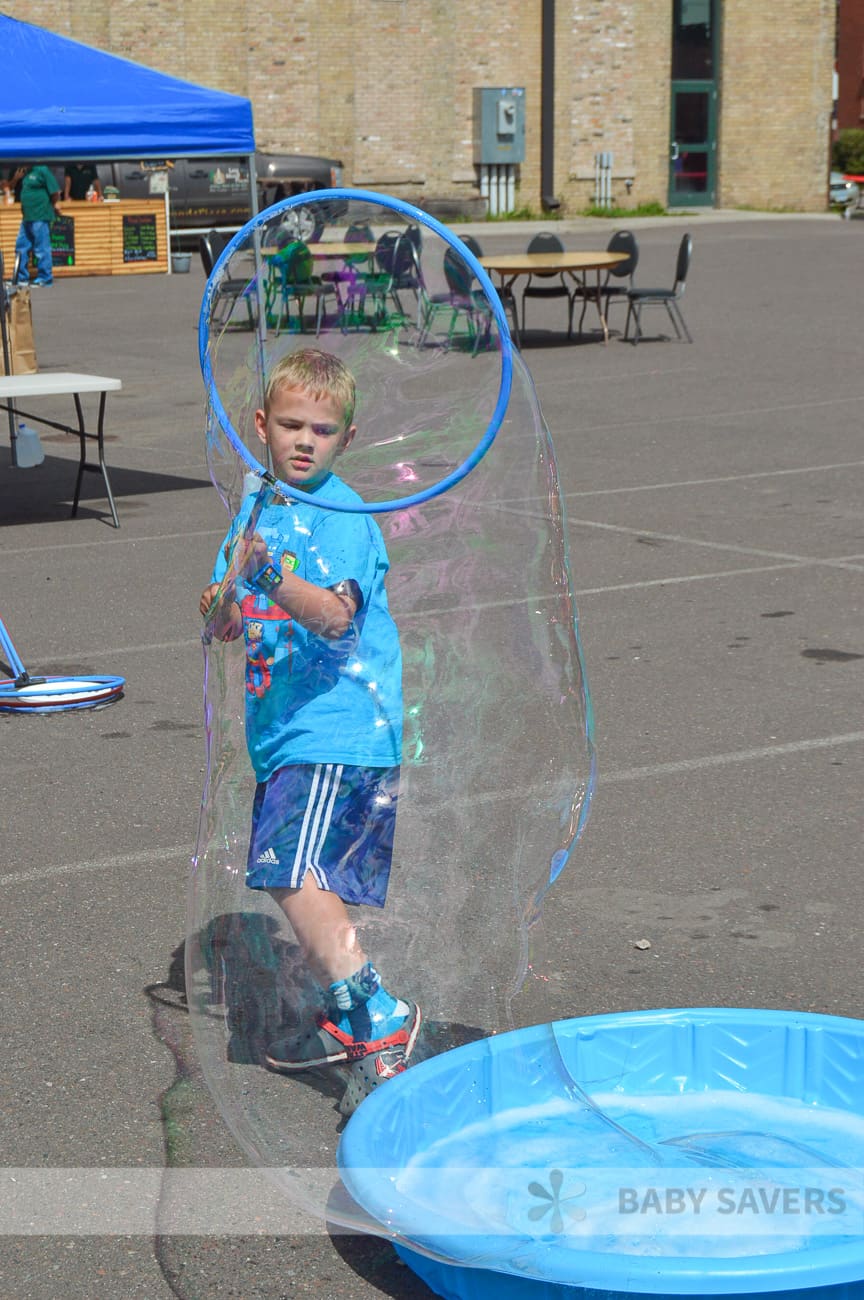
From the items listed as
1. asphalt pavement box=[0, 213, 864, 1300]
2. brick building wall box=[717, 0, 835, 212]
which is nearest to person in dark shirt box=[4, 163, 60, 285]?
asphalt pavement box=[0, 213, 864, 1300]

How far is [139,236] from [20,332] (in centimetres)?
1609

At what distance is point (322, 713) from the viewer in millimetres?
3188

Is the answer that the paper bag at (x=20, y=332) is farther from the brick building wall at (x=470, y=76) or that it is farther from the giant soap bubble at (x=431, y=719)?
the brick building wall at (x=470, y=76)

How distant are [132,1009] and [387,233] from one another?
1.86 meters

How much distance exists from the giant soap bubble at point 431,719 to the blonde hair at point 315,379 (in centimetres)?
13

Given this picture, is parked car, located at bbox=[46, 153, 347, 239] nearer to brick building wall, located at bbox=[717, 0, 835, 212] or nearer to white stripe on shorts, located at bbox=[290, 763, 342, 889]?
brick building wall, located at bbox=[717, 0, 835, 212]

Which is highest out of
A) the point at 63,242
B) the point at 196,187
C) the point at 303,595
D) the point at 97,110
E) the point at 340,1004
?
the point at 196,187

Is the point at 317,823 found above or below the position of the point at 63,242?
below

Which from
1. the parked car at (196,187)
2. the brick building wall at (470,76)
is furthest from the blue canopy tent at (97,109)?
the brick building wall at (470,76)

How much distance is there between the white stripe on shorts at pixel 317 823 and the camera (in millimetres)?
3193

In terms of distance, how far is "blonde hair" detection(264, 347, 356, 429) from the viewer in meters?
3.20

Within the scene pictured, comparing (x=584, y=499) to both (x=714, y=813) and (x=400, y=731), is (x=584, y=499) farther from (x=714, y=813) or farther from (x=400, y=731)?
(x=400, y=731)

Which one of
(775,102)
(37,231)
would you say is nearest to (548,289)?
(37,231)

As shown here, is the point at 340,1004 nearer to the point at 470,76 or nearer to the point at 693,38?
the point at 470,76
